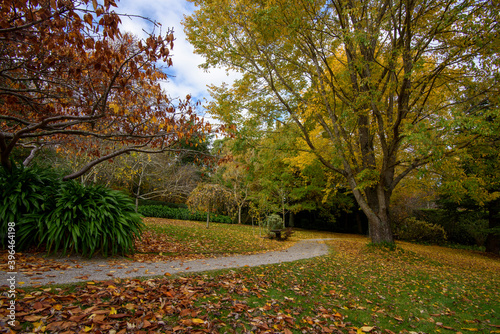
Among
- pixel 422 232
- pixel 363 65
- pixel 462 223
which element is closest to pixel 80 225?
pixel 363 65

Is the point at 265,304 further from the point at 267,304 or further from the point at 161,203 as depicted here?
Answer: the point at 161,203

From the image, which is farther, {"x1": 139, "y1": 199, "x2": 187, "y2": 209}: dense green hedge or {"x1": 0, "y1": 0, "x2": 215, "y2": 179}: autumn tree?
{"x1": 139, "y1": 199, "x2": 187, "y2": 209}: dense green hedge

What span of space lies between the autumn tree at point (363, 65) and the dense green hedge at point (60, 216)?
5731 millimetres

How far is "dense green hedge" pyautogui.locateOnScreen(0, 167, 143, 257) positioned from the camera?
459 cm

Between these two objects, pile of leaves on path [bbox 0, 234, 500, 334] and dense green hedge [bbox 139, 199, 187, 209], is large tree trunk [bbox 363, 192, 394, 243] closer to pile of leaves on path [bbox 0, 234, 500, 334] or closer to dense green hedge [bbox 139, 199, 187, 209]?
pile of leaves on path [bbox 0, 234, 500, 334]

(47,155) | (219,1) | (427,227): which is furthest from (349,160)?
(47,155)

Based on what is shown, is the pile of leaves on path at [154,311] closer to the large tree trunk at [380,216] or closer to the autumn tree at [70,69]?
the autumn tree at [70,69]

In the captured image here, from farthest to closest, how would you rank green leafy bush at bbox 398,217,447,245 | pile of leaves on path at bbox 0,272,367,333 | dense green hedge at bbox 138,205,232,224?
dense green hedge at bbox 138,205,232,224
green leafy bush at bbox 398,217,447,245
pile of leaves on path at bbox 0,272,367,333

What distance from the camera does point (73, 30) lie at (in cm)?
321

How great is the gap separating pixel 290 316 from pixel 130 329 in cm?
192

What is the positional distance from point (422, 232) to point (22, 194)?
22035 millimetres

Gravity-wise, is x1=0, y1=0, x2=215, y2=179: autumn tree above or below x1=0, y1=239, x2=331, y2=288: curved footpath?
above

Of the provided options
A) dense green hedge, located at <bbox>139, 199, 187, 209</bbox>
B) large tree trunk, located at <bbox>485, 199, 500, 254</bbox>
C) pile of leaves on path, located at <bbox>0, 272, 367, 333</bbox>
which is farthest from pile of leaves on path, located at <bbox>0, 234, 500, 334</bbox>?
dense green hedge, located at <bbox>139, 199, 187, 209</bbox>

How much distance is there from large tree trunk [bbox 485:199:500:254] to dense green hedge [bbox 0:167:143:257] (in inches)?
A: 687
